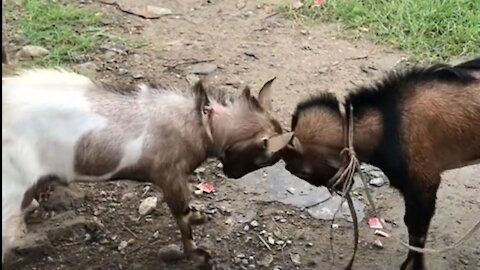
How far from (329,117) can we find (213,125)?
1.60 ft

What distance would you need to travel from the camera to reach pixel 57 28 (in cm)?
603

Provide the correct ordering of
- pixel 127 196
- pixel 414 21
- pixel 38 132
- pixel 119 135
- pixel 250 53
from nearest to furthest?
pixel 38 132 < pixel 119 135 < pixel 127 196 < pixel 250 53 < pixel 414 21

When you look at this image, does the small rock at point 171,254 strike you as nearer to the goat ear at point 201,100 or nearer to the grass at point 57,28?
the goat ear at point 201,100

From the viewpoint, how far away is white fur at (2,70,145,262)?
3.54 metres

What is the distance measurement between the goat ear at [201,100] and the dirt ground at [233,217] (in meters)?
0.77

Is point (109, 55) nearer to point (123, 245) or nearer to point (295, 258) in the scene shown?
point (123, 245)

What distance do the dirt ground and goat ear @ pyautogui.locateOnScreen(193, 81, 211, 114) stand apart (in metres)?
0.77

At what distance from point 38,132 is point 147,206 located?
1.09 meters

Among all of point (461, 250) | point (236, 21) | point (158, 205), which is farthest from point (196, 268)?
point (236, 21)

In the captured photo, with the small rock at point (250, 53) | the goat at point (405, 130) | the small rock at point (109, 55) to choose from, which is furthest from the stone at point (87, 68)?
the goat at point (405, 130)

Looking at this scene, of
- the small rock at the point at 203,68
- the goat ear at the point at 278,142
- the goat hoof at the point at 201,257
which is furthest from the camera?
the small rock at the point at 203,68

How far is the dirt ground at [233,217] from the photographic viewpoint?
426 centimetres

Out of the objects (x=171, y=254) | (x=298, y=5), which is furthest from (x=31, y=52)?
(x=171, y=254)

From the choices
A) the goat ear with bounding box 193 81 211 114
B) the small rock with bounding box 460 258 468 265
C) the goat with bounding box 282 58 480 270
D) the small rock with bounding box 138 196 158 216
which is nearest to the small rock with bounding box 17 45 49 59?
the small rock with bounding box 138 196 158 216
